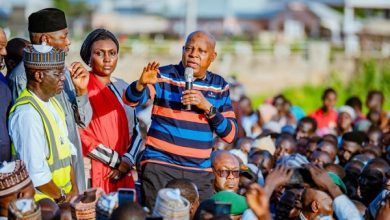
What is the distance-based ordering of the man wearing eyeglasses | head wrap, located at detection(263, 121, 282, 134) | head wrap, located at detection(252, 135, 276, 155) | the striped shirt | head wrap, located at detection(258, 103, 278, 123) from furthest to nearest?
1. head wrap, located at detection(258, 103, 278, 123)
2. head wrap, located at detection(263, 121, 282, 134)
3. head wrap, located at detection(252, 135, 276, 155)
4. the man wearing eyeglasses
5. the striped shirt

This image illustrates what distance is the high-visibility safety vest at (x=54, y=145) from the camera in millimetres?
6211

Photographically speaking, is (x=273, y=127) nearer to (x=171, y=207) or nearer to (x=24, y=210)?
(x=171, y=207)

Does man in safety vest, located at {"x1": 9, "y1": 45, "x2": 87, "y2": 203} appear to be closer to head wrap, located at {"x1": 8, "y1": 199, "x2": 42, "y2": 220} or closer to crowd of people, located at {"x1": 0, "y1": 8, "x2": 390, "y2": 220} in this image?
crowd of people, located at {"x1": 0, "y1": 8, "x2": 390, "y2": 220}

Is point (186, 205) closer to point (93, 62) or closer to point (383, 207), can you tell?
point (383, 207)

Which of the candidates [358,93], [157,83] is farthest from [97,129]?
[358,93]

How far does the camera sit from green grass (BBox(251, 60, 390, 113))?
27.8 m

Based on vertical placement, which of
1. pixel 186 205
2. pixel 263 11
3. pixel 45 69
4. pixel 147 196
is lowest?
pixel 263 11

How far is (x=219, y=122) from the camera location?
262 inches

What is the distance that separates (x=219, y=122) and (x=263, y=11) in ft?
160

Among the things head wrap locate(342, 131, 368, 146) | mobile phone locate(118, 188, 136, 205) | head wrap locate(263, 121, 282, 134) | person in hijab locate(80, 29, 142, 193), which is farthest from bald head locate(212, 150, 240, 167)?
head wrap locate(263, 121, 282, 134)

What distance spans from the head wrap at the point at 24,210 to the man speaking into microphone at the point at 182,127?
1800mm

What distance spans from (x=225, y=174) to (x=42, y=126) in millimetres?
1484

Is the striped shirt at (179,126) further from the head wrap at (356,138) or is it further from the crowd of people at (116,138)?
the head wrap at (356,138)

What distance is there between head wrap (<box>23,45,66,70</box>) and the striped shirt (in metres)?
0.71
